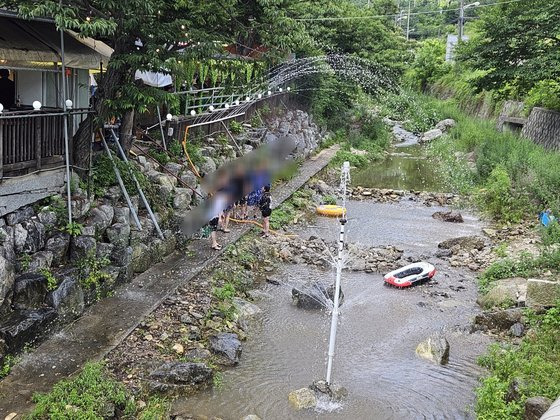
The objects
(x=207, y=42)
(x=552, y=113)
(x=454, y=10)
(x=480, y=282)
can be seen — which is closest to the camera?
(x=207, y=42)

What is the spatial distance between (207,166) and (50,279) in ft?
26.6

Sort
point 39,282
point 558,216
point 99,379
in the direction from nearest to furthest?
1. point 99,379
2. point 39,282
3. point 558,216

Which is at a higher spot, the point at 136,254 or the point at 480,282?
the point at 136,254

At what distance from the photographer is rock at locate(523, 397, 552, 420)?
719 centimetres

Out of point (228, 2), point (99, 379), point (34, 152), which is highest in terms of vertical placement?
point (228, 2)

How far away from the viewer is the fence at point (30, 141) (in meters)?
9.65

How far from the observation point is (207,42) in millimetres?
11242

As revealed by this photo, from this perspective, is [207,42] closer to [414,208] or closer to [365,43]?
[414,208]

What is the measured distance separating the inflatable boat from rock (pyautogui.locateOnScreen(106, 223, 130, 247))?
245 inches

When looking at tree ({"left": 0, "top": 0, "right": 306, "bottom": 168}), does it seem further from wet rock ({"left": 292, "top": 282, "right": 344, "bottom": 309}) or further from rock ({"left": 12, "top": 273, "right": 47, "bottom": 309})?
wet rock ({"left": 292, "top": 282, "right": 344, "bottom": 309})

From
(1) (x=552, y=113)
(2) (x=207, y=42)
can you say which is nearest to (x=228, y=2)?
(2) (x=207, y=42)

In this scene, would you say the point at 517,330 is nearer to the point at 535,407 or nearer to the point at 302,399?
the point at 535,407

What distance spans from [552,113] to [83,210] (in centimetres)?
2314

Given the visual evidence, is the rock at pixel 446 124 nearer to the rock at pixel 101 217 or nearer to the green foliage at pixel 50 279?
the rock at pixel 101 217
